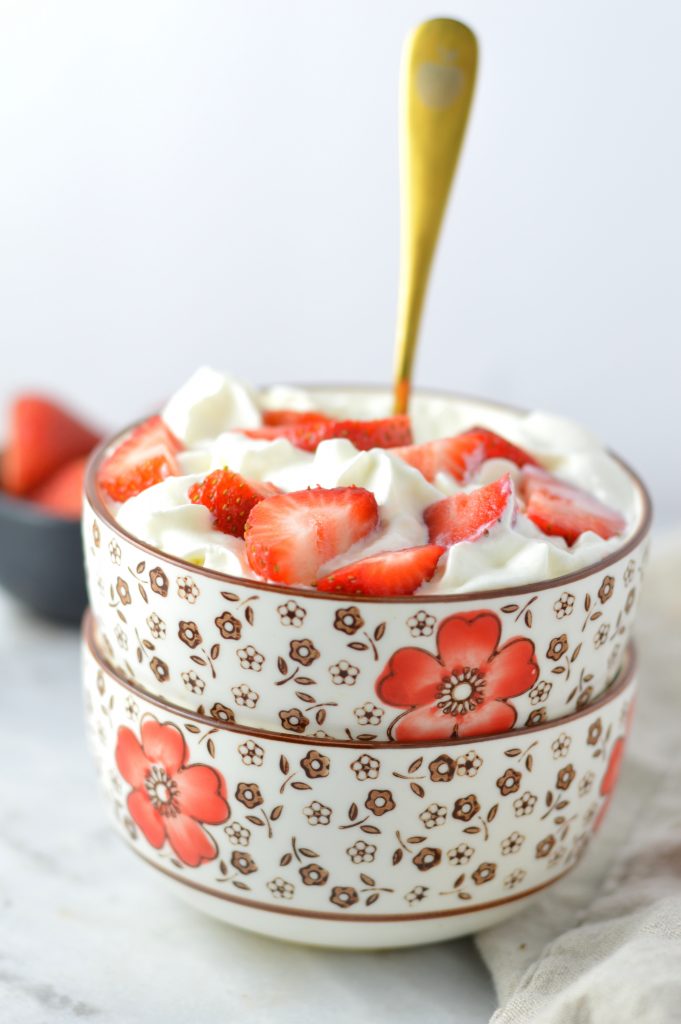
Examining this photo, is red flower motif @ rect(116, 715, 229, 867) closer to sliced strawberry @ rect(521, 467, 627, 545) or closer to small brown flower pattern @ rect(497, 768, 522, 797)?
small brown flower pattern @ rect(497, 768, 522, 797)

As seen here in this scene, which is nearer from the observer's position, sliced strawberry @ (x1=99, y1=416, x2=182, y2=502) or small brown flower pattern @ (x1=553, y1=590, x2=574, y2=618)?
small brown flower pattern @ (x1=553, y1=590, x2=574, y2=618)

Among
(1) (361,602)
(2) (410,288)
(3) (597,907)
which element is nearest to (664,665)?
(3) (597,907)

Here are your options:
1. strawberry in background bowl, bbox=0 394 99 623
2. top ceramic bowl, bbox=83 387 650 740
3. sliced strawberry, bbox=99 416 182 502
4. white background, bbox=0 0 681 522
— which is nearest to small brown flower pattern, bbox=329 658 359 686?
top ceramic bowl, bbox=83 387 650 740

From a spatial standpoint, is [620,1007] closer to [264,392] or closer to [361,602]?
[361,602]

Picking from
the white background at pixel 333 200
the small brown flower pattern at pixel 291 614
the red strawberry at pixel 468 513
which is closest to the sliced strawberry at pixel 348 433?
the red strawberry at pixel 468 513

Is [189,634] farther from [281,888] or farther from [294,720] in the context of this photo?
[281,888]

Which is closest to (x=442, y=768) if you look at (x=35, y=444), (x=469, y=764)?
(x=469, y=764)
